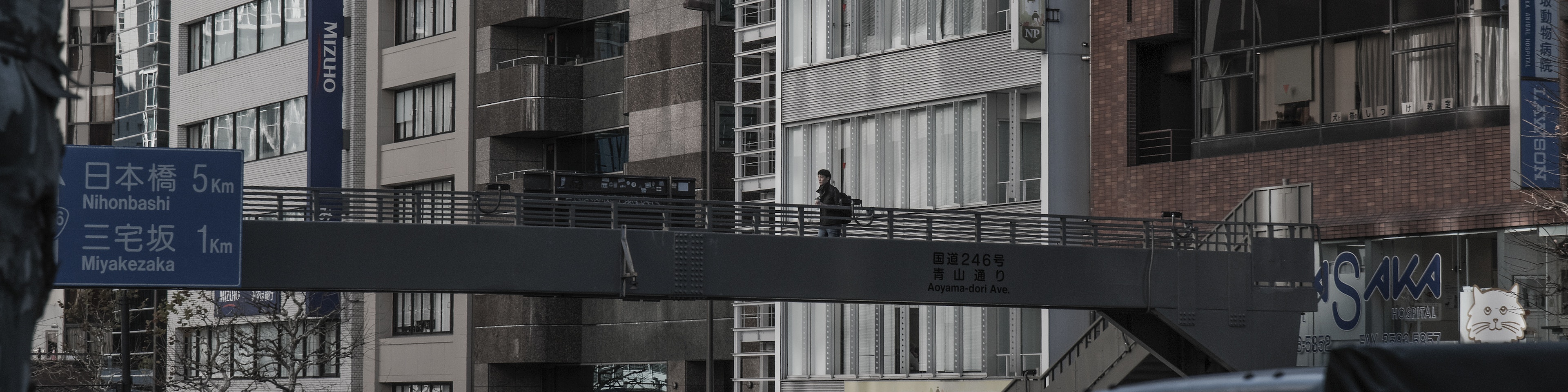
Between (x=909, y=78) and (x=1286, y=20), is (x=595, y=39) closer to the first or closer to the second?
(x=909, y=78)

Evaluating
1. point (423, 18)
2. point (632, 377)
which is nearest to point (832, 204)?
point (632, 377)

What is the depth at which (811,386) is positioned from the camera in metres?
41.3

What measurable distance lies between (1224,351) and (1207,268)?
1.35 metres

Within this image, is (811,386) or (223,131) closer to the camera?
(811,386)

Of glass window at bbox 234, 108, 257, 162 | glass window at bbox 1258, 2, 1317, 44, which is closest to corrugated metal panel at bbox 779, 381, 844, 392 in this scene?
glass window at bbox 1258, 2, 1317, 44

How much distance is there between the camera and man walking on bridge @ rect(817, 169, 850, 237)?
2752cm

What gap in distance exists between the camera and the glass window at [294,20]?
5884 centimetres

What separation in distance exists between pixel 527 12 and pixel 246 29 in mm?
16021

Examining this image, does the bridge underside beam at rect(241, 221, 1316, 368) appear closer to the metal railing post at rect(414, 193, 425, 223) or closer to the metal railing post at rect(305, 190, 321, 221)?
the metal railing post at rect(305, 190, 321, 221)

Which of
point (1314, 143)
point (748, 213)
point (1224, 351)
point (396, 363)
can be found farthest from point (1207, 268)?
point (396, 363)

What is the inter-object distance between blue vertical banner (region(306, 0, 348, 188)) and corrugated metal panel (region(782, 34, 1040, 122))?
783 inches

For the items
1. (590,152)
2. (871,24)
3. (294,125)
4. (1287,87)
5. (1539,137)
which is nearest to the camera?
(1539,137)

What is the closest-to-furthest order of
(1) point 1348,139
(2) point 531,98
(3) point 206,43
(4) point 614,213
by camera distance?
(4) point 614,213, (1) point 1348,139, (2) point 531,98, (3) point 206,43

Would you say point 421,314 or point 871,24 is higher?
point 871,24
